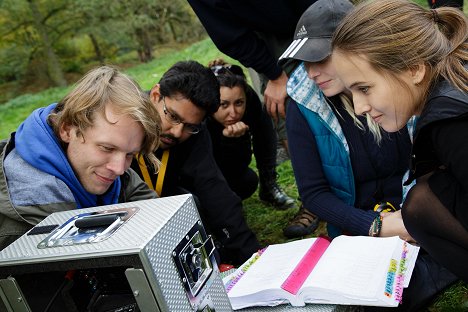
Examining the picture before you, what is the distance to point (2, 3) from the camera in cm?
1675

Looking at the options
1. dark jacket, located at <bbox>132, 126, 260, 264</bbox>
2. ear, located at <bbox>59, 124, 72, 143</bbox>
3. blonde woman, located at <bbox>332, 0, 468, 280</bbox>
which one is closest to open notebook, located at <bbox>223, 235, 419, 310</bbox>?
blonde woman, located at <bbox>332, 0, 468, 280</bbox>

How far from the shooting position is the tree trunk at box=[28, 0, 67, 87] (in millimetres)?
17844

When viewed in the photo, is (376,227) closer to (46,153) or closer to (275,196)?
(46,153)

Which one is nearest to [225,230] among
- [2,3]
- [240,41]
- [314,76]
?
[314,76]

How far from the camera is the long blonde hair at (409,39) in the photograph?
1472 millimetres

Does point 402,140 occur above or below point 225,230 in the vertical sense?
above

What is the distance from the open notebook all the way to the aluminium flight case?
197 mm

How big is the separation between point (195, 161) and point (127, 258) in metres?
1.64

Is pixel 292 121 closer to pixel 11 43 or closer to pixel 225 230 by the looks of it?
pixel 225 230

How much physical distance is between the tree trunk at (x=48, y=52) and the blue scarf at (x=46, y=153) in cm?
1810

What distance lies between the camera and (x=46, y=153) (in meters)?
1.57

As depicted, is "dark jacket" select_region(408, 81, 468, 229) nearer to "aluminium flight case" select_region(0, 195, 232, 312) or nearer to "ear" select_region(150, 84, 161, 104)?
→ "aluminium flight case" select_region(0, 195, 232, 312)

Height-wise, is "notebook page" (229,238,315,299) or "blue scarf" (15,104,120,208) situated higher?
"blue scarf" (15,104,120,208)

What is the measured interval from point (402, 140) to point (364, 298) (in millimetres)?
1046
